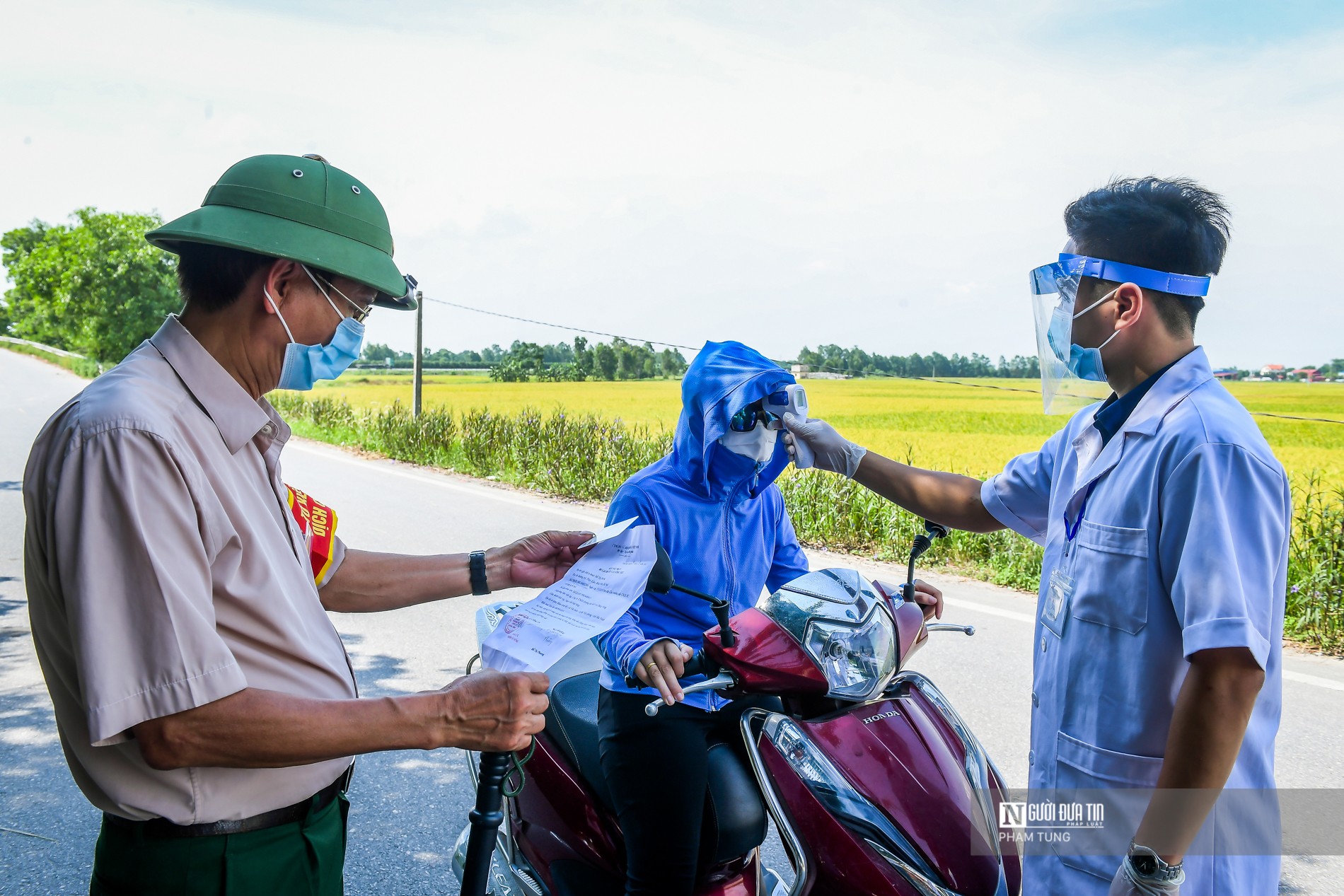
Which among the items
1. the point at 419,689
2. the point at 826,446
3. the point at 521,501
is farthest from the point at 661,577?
the point at 521,501

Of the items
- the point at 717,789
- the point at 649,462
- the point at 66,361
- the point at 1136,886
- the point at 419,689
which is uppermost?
the point at 1136,886

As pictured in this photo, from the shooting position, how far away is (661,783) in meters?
2.17

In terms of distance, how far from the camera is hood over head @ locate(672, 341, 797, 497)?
2.60 meters

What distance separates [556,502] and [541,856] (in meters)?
8.31

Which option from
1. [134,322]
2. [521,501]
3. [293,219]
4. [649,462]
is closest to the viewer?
[293,219]

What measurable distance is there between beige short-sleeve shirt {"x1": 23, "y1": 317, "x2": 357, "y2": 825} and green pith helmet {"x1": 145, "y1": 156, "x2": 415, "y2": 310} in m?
0.18

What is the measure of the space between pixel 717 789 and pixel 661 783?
15 centimetres

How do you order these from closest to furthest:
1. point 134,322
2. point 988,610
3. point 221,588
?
point 221,588, point 988,610, point 134,322

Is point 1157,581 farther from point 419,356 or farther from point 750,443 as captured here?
point 419,356

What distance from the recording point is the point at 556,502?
10.8 m

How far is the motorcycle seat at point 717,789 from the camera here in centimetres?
221

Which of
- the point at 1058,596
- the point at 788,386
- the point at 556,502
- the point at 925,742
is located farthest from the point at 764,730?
the point at 556,502

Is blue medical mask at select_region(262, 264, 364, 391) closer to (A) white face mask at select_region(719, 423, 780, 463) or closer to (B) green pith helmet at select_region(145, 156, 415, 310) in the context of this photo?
(B) green pith helmet at select_region(145, 156, 415, 310)

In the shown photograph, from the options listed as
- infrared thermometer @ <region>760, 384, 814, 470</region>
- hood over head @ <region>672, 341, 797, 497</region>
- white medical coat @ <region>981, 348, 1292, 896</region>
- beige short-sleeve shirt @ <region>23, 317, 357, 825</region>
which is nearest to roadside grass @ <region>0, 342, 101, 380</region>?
hood over head @ <region>672, 341, 797, 497</region>
